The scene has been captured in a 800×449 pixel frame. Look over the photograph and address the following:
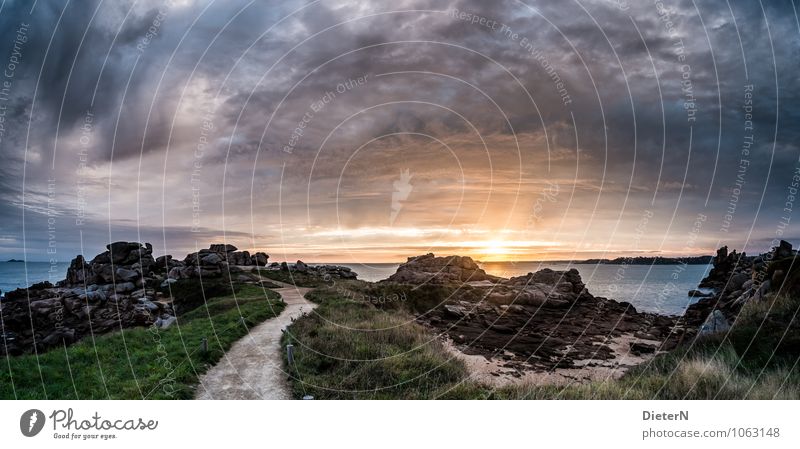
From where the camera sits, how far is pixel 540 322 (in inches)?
1319

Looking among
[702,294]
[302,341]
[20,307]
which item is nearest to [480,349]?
[302,341]

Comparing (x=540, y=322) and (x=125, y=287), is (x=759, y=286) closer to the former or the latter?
(x=540, y=322)

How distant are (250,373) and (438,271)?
43475 millimetres

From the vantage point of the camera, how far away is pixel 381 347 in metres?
16.1

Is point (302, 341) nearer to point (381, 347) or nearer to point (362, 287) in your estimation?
point (381, 347)

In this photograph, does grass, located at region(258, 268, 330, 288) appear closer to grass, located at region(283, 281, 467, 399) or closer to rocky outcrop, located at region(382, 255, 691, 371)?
rocky outcrop, located at region(382, 255, 691, 371)

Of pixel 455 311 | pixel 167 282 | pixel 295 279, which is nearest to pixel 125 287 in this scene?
pixel 167 282

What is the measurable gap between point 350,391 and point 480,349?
13072 mm

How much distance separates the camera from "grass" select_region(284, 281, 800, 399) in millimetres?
9789

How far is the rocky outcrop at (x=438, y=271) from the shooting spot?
51750 mm

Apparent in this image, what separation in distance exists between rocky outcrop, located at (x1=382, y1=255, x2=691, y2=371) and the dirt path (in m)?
10.9

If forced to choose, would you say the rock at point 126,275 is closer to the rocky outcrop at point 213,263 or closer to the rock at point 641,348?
the rocky outcrop at point 213,263

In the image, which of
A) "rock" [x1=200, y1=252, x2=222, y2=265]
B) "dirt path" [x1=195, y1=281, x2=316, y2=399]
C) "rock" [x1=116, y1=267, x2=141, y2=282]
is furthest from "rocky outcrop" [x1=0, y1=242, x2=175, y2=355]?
"dirt path" [x1=195, y1=281, x2=316, y2=399]
